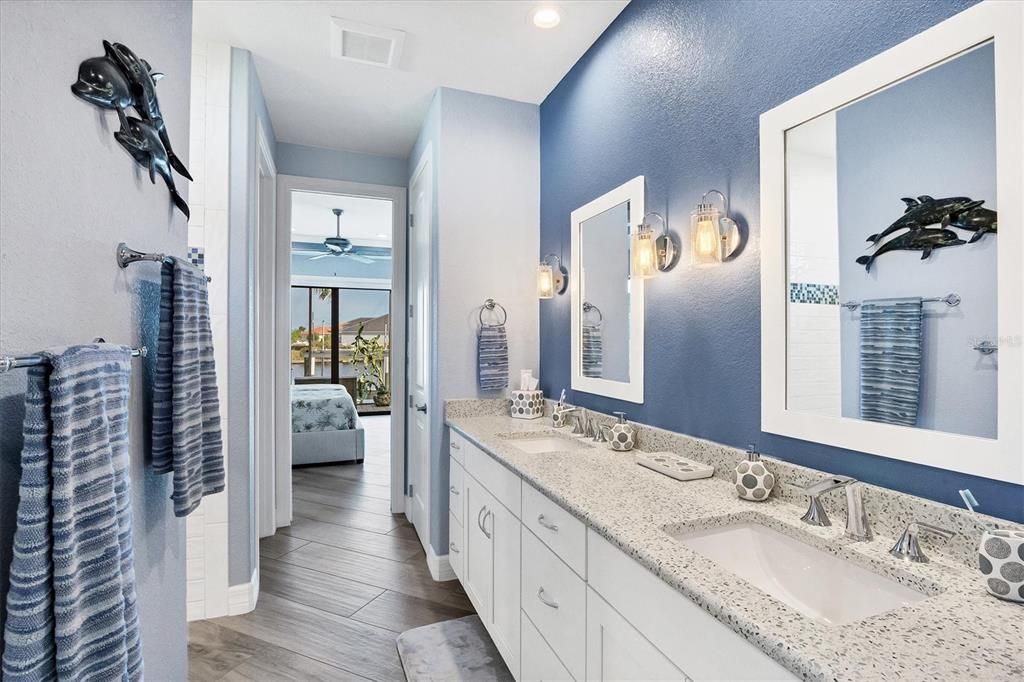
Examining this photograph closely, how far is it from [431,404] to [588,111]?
175 centimetres

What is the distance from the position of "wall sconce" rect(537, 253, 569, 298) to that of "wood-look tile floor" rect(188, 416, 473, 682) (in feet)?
5.53

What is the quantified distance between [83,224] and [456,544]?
7.04ft

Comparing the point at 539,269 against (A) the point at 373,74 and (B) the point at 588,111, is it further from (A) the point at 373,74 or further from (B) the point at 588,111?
(A) the point at 373,74

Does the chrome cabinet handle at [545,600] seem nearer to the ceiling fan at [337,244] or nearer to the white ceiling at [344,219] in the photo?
the white ceiling at [344,219]

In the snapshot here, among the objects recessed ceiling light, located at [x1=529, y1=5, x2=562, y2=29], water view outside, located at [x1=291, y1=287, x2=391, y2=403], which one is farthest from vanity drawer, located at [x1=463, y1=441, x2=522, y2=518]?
water view outside, located at [x1=291, y1=287, x2=391, y2=403]

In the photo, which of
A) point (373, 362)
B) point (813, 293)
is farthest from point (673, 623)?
point (373, 362)

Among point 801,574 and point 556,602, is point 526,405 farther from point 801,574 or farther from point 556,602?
point 801,574

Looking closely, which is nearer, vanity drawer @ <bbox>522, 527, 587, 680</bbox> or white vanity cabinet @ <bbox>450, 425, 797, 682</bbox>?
white vanity cabinet @ <bbox>450, 425, 797, 682</bbox>

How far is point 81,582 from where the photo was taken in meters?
0.71

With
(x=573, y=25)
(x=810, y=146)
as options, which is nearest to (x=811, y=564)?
(x=810, y=146)

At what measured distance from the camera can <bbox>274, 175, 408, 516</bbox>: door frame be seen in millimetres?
3575

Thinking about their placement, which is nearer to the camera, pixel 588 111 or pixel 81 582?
pixel 81 582

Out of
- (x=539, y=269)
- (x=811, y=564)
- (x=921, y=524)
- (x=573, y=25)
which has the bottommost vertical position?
(x=811, y=564)

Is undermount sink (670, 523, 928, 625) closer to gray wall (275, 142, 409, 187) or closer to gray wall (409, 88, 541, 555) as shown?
gray wall (409, 88, 541, 555)
